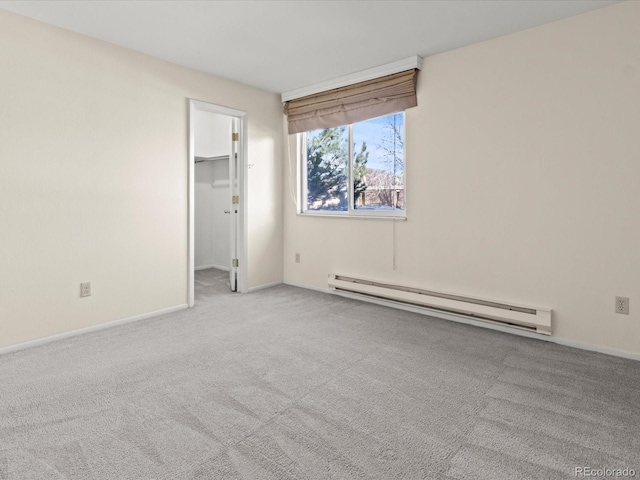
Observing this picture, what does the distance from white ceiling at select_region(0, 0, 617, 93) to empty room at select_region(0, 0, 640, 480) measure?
0.09 feet

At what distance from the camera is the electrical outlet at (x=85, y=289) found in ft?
10.3

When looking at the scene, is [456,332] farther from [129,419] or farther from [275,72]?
[275,72]

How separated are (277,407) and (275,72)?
10.7 ft

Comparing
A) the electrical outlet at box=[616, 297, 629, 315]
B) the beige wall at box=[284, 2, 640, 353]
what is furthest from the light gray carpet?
the beige wall at box=[284, 2, 640, 353]

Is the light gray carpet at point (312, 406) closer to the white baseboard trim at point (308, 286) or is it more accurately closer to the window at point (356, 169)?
the white baseboard trim at point (308, 286)

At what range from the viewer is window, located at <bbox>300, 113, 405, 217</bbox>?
3906mm

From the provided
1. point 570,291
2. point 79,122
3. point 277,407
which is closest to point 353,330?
point 277,407

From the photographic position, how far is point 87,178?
313 cm

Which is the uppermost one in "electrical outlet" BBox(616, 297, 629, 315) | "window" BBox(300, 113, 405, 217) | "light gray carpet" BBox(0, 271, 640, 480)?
"window" BBox(300, 113, 405, 217)

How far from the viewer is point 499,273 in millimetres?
3227

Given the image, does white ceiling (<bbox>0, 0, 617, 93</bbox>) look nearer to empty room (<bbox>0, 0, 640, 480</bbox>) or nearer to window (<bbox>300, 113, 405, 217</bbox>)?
empty room (<bbox>0, 0, 640, 480</bbox>)

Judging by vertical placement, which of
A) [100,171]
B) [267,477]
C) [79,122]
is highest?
[79,122]

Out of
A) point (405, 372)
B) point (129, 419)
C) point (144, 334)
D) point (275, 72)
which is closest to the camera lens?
point (129, 419)

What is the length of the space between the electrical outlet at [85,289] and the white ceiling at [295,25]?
203cm
